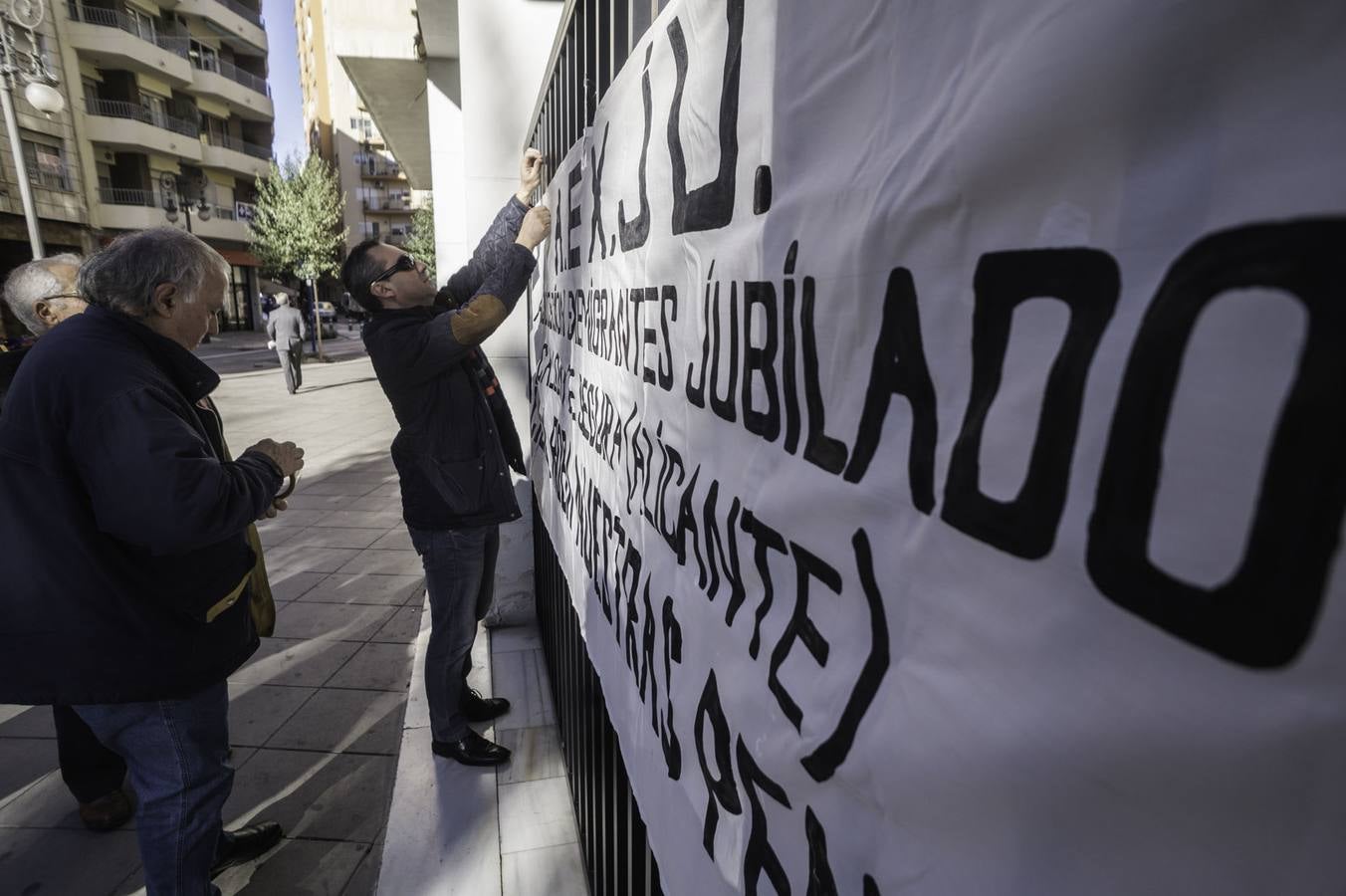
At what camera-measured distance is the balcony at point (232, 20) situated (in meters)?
29.8

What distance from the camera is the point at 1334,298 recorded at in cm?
30

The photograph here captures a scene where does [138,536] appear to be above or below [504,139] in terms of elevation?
below

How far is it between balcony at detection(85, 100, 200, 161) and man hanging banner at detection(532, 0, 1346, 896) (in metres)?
33.3

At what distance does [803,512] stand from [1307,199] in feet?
1.59

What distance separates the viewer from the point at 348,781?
2.87 m

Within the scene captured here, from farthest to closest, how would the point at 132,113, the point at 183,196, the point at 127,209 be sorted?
the point at 183,196, the point at 132,113, the point at 127,209

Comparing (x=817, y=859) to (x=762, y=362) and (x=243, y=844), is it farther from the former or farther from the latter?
(x=243, y=844)

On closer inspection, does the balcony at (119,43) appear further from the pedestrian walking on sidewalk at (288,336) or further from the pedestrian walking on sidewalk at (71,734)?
the pedestrian walking on sidewalk at (71,734)

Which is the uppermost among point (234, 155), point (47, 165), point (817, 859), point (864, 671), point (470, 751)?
point (234, 155)

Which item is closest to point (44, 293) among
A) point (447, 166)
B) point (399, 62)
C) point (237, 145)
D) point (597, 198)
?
point (597, 198)

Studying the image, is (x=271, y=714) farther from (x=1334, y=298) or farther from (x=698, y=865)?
(x=1334, y=298)

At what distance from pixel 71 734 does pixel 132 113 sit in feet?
107

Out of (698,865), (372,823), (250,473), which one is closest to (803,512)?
(698,865)

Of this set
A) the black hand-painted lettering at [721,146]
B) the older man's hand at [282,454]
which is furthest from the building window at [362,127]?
the black hand-painted lettering at [721,146]
